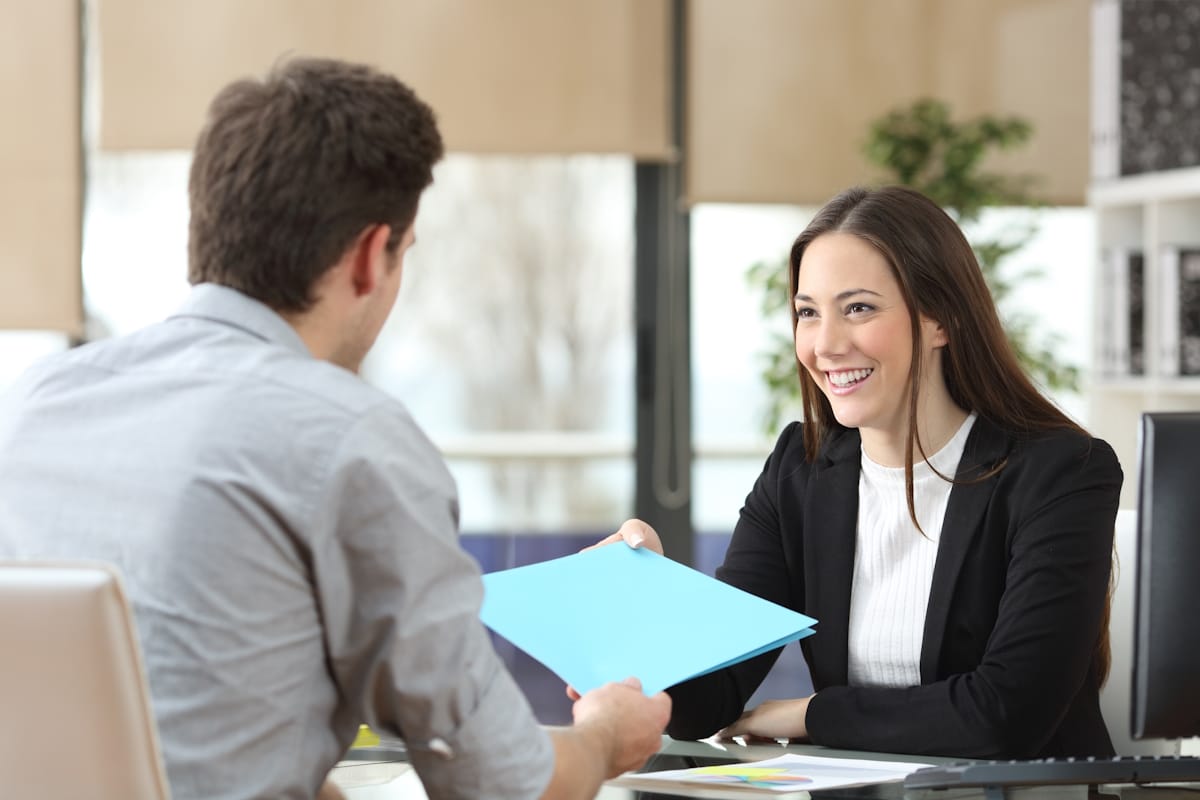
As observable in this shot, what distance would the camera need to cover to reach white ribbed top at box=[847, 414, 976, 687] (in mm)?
1876

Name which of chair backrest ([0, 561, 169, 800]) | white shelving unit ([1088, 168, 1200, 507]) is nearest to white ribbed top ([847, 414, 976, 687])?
chair backrest ([0, 561, 169, 800])

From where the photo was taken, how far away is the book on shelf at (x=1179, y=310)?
3754mm

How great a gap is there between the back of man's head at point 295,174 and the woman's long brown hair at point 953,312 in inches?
35.4

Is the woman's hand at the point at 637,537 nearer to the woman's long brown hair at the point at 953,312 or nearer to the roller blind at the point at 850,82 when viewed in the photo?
the woman's long brown hair at the point at 953,312

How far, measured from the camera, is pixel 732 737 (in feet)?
5.82

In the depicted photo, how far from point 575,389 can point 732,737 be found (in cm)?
299

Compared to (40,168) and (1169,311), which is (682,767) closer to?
(1169,311)

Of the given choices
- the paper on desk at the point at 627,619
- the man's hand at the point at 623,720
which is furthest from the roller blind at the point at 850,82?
the man's hand at the point at 623,720

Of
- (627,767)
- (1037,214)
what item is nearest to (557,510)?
(1037,214)

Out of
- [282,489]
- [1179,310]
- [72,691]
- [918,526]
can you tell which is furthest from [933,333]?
[1179,310]

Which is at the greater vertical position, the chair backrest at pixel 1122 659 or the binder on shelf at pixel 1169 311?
the binder on shelf at pixel 1169 311

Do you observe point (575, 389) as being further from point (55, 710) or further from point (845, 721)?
point (55, 710)

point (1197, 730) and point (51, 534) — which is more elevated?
point (51, 534)

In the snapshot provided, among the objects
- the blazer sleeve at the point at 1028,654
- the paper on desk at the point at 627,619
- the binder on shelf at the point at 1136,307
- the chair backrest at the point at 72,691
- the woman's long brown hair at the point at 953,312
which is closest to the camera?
the chair backrest at the point at 72,691
